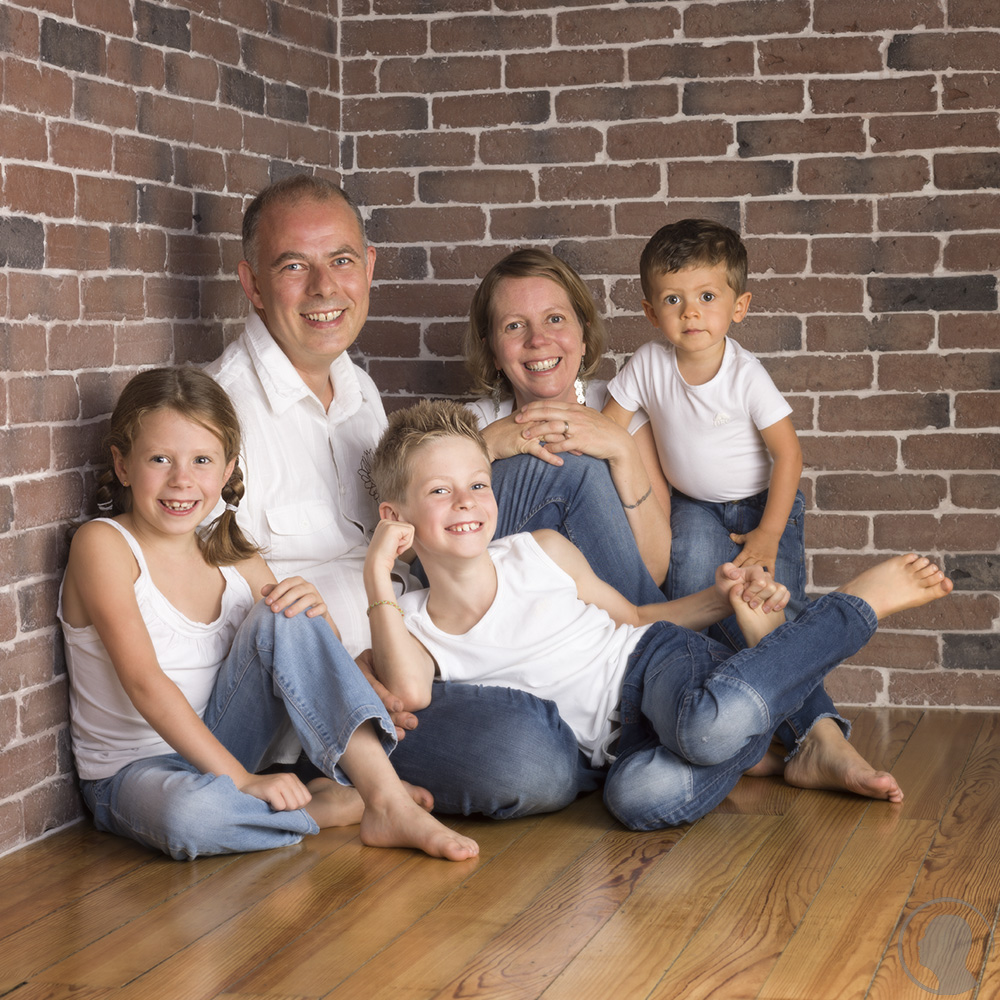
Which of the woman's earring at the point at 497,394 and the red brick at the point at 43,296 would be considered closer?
the red brick at the point at 43,296

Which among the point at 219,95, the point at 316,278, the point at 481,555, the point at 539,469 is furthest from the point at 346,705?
the point at 219,95

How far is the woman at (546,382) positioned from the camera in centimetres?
289

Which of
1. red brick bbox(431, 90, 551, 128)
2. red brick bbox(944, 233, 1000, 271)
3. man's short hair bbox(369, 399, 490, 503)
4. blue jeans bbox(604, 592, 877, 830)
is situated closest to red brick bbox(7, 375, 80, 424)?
man's short hair bbox(369, 399, 490, 503)

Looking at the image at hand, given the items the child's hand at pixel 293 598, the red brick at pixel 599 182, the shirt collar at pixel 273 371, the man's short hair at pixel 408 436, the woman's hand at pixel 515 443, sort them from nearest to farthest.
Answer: the child's hand at pixel 293 598
the man's short hair at pixel 408 436
the shirt collar at pixel 273 371
the woman's hand at pixel 515 443
the red brick at pixel 599 182

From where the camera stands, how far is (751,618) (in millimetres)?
2527

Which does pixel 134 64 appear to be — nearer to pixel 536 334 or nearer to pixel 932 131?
pixel 536 334

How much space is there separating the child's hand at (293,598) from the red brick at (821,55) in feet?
6.39

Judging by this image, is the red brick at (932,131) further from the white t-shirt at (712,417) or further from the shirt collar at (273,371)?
the shirt collar at (273,371)

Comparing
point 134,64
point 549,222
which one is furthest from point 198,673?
point 549,222

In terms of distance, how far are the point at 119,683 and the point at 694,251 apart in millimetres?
1640

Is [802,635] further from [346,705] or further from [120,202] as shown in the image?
[120,202]

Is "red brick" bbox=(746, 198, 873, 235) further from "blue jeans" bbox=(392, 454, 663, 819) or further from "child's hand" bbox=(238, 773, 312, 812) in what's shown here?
"child's hand" bbox=(238, 773, 312, 812)

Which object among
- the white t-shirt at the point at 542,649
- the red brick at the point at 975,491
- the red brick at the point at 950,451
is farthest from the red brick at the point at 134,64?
the red brick at the point at 975,491

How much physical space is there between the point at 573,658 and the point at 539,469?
53 cm
